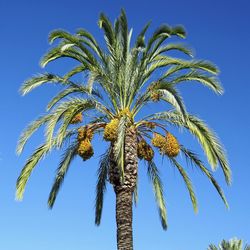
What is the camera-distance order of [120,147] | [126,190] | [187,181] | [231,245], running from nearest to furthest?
[120,147], [126,190], [187,181], [231,245]

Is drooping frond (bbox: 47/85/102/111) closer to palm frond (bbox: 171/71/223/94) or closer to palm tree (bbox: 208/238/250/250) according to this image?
palm frond (bbox: 171/71/223/94)

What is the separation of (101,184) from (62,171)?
177cm

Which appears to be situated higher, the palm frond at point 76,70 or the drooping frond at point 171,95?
the palm frond at point 76,70

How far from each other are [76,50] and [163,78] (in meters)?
3.23

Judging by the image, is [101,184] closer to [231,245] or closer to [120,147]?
[120,147]

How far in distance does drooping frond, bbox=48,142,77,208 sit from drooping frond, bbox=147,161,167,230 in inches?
129

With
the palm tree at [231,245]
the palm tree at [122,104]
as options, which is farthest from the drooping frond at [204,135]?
the palm tree at [231,245]

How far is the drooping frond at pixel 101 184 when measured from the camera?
22109 mm

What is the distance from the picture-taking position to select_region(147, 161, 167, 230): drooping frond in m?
22.9

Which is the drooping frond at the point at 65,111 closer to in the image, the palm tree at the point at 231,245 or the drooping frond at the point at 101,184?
the drooping frond at the point at 101,184

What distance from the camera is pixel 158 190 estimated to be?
23.2 metres

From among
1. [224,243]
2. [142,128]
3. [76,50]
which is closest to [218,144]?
[142,128]

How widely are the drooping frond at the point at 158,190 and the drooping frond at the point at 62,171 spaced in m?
3.29

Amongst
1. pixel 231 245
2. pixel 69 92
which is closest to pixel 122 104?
pixel 69 92
